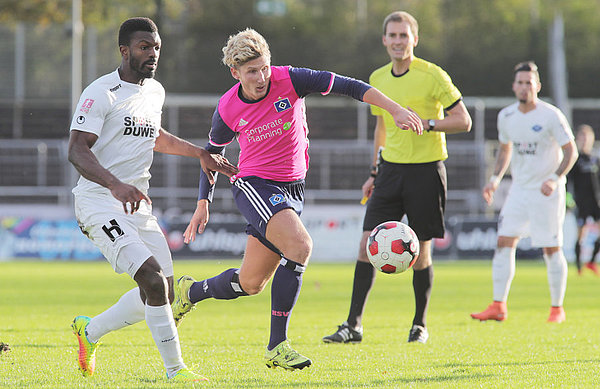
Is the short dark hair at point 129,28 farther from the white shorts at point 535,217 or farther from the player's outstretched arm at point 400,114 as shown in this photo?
the white shorts at point 535,217

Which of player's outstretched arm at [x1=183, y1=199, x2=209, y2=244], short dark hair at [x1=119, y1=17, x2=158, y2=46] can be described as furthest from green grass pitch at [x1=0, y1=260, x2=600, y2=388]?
short dark hair at [x1=119, y1=17, x2=158, y2=46]

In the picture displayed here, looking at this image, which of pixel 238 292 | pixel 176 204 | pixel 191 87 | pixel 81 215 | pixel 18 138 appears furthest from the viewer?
pixel 191 87

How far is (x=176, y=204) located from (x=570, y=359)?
17.8m

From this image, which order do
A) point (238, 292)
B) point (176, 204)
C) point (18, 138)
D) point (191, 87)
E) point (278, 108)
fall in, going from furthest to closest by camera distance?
point (191, 87) → point (18, 138) → point (176, 204) → point (238, 292) → point (278, 108)

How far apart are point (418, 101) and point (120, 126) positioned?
9.57 feet

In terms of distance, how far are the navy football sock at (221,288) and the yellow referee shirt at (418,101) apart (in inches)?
75.1

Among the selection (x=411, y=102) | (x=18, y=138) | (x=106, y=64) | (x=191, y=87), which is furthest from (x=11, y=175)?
(x=411, y=102)

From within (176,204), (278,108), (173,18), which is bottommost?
(176,204)

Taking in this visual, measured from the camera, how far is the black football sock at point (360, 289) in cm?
788

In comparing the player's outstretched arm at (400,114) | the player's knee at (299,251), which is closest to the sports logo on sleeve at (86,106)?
the player's knee at (299,251)

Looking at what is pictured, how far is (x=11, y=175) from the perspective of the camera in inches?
959

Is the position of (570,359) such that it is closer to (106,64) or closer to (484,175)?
(484,175)

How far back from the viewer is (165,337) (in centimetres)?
561

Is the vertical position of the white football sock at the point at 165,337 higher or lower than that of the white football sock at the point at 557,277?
higher
